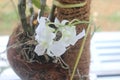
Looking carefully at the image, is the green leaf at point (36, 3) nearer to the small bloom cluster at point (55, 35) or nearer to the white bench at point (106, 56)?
the small bloom cluster at point (55, 35)

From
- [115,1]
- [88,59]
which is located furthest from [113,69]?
[115,1]

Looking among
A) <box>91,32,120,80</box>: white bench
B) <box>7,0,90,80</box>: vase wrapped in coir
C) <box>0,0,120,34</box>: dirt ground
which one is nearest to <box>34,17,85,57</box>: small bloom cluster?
<box>7,0,90,80</box>: vase wrapped in coir

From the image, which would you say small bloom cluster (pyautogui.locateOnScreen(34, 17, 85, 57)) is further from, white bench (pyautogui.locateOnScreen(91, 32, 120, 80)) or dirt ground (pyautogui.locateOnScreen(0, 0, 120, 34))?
dirt ground (pyautogui.locateOnScreen(0, 0, 120, 34))

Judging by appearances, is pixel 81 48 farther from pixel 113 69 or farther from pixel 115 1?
pixel 115 1

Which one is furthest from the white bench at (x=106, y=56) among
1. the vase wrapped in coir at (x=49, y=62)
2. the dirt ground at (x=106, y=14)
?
the dirt ground at (x=106, y=14)

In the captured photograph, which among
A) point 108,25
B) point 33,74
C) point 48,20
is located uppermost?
point 48,20
